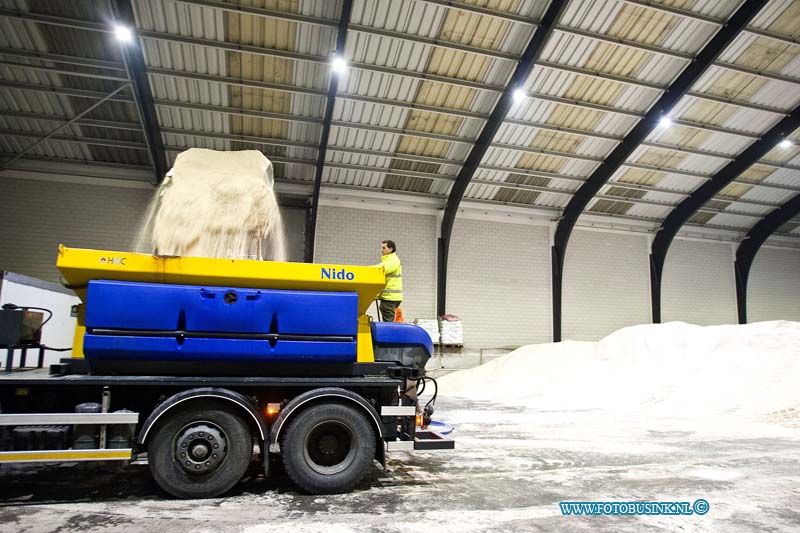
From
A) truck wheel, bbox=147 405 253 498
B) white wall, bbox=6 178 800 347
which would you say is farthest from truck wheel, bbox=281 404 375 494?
white wall, bbox=6 178 800 347

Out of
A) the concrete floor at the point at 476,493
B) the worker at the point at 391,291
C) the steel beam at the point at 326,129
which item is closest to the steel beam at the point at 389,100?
the steel beam at the point at 326,129

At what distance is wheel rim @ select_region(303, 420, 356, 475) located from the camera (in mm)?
4637

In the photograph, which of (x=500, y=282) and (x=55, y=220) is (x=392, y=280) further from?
(x=55, y=220)

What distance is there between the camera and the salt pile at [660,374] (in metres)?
11.1

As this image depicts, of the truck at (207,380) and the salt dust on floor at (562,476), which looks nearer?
the salt dust on floor at (562,476)

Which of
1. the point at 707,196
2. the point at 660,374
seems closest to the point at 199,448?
the point at 660,374

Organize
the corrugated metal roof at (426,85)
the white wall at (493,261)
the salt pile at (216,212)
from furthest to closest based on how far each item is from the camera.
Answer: the white wall at (493,261)
the corrugated metal roof at (426,85)
the salt pile at (216,212)

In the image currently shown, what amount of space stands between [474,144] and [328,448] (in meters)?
12.4

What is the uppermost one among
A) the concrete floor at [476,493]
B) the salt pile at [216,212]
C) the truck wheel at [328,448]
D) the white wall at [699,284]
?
the white wall at [699,284]

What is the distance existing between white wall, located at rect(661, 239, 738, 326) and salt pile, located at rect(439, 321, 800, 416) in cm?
616

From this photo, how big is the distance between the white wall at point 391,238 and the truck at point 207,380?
11.5 metres

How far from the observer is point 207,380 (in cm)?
439

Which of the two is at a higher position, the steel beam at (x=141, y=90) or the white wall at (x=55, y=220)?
the steel beam at (x=141, y=90)

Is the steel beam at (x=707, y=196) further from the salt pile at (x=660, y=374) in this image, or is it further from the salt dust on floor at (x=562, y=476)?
the salt dust on floor at (x=562, y=476)
